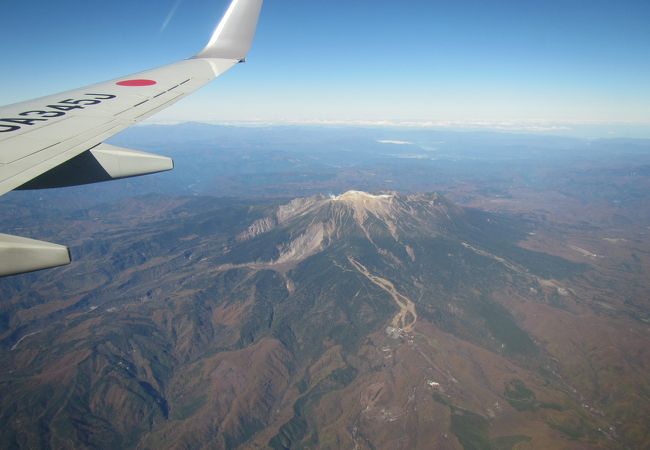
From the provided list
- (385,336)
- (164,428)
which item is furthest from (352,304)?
(164,428)

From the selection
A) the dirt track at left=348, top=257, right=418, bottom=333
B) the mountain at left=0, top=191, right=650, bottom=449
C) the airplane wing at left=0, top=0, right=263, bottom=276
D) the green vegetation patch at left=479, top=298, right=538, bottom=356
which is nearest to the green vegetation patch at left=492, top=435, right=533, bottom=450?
the mountain at left=0, top=191, right=650, bottom=449

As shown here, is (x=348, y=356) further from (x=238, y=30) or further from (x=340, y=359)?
(x=238, y=30)

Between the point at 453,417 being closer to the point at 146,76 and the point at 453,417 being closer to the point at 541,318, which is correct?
the point at 541,318

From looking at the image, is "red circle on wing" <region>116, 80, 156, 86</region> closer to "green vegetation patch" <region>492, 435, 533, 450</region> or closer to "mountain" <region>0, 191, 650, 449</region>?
"mountain" <region>0, 191, 650, 449</region>

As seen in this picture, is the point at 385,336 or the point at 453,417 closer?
the point at 453,417

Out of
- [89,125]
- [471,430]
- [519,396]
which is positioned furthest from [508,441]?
[89,125]

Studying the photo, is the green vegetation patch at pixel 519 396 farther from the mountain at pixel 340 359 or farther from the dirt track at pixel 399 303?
the dirt track at pixel 399 303
